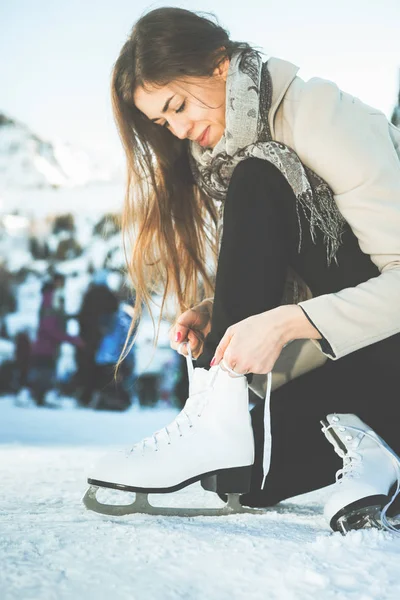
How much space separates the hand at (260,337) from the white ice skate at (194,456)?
0.05 m

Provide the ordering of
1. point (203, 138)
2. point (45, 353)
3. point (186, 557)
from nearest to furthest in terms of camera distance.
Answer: point (186, 557), point (203, 138), point (45, 353)

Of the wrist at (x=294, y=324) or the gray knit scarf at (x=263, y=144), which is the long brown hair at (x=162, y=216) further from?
the wrist at (x=294, y=324)

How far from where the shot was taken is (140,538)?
714 mm

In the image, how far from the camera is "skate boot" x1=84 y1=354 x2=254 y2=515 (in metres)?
0.90

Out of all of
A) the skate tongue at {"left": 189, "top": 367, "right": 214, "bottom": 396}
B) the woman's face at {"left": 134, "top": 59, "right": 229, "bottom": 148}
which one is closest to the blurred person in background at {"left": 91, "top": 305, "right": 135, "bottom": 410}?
the woman's face at {"left": 134, "top": 59, "right": 229, "bottom": 148}

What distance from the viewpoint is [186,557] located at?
2.12 ft

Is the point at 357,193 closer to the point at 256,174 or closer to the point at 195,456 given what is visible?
the point at 256,174

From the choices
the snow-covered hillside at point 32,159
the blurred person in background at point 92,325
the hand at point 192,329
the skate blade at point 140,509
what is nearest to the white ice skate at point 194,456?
the skate blade at point 140,509

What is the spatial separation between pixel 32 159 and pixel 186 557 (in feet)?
63.5

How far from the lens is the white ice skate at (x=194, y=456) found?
0.90 m

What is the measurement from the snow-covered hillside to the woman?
15.8 m

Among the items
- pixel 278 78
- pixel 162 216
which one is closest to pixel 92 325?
pixel 162 216

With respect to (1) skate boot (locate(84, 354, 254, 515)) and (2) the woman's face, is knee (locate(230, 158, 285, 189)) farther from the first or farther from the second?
(1) skate boot (locate(84, 354, 254, 515))

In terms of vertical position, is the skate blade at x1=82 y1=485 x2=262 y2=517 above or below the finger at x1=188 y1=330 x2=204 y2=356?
below
